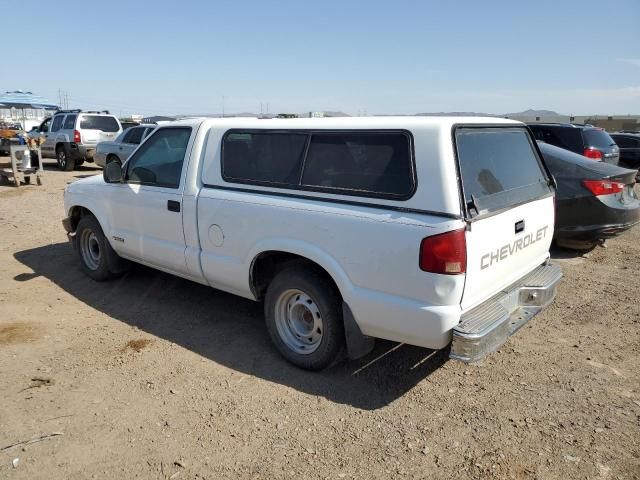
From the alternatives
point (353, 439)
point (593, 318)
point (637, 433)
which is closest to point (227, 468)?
point (353, 439)

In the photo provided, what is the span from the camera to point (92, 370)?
3.83 metres

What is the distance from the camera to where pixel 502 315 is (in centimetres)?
329

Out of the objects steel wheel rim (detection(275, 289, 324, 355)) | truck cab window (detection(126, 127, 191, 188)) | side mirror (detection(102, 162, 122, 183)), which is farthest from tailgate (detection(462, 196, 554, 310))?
side mirror (detection(102, 162, 122, 183))

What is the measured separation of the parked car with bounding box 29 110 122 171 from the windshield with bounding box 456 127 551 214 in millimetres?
16019

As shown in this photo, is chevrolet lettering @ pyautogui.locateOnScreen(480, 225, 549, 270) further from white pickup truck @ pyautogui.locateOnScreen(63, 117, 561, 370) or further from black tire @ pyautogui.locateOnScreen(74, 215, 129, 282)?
black tire @ pyautogui.locateOnScreen(74, 215, 129, 282)

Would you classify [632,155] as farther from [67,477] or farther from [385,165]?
[67,477]

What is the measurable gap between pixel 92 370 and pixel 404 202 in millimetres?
2692

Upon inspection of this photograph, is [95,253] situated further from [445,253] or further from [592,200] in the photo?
[592,200]

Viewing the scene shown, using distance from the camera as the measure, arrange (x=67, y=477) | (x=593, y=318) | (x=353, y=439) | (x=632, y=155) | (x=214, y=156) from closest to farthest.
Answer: (x=67, y=477)
(x=353, y=439)
(x=214, y=156)
(x=593, y=318)
(x=632, y=155)

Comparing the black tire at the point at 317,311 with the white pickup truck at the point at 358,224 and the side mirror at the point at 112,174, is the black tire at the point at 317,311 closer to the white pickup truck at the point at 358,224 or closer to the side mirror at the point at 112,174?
the white pickup truck at the point at 358,224

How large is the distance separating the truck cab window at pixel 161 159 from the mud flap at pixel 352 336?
2050mm

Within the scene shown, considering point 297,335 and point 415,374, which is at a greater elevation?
point 297,335

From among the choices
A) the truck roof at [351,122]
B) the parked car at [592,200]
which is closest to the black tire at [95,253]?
the truck roof at [351,122]

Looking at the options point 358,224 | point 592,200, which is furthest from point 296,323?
point 592,200
